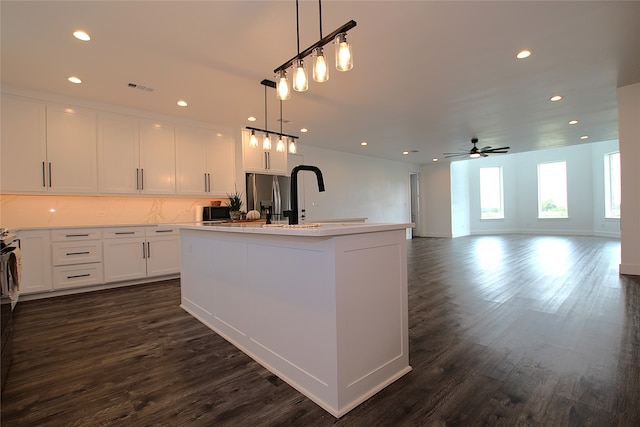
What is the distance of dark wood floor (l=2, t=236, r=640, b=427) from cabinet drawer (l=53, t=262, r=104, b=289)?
13.1 inches

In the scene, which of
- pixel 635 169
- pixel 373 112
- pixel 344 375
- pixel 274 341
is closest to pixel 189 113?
pixel 373 112

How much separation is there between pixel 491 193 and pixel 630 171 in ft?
25.1

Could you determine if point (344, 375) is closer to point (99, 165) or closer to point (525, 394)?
point (525, 394)

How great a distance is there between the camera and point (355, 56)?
3.01 meters

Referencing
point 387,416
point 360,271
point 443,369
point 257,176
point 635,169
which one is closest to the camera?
point 387,416

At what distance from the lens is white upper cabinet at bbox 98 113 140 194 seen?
13.9 ft

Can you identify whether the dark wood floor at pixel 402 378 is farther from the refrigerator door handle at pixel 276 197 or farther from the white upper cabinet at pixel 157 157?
the refrigerator door handle at pixel 276 197

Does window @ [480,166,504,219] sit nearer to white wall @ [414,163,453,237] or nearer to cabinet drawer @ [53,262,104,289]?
white wall @ [414,163,453,237]

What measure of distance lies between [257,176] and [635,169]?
5860mm

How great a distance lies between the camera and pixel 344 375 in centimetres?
153

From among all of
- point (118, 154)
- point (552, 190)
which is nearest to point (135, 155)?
point (118, 154)

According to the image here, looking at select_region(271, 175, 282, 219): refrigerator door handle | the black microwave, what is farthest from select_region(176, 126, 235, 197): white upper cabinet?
select_region(271, 175, 282, 219): refrigerator door handle

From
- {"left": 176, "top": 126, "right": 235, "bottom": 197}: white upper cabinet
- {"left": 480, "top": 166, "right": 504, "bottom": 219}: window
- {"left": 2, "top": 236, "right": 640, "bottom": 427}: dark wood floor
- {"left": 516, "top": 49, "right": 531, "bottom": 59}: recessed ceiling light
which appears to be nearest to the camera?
{"left": 2, "top": 236, "right": 640, "bottom": 427}: dark wood floor

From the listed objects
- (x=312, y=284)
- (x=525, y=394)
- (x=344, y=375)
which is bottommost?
(x=525, y=394)
